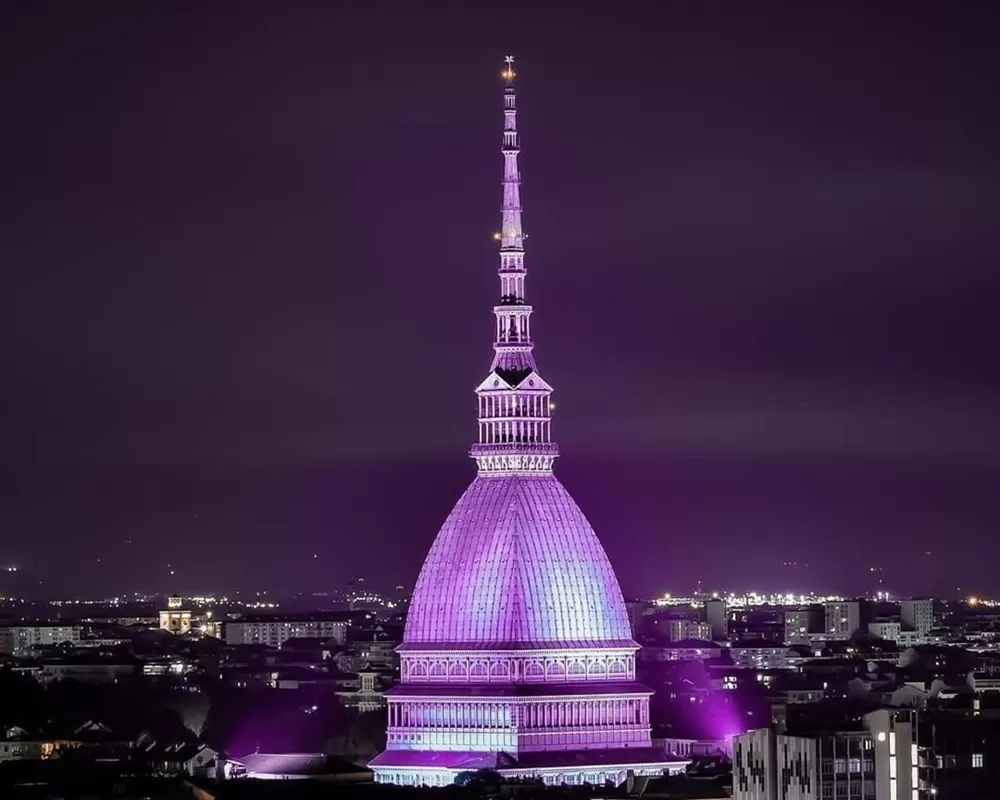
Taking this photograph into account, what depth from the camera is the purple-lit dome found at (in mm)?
156625

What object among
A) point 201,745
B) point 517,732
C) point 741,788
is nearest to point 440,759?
point 517,732

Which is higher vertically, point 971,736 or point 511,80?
point 511,80

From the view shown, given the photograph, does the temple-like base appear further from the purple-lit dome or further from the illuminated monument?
the purple-lit dome

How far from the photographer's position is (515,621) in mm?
157625

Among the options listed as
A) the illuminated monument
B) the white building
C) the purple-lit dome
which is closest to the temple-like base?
the illuminated monument

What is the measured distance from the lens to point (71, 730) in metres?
188

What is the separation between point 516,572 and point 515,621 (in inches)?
65.9

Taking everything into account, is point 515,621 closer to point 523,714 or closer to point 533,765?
point 523,714

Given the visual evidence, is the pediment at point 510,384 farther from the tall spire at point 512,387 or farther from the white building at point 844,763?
the white building at point 844,763

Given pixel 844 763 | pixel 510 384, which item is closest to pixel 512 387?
pixel 510 384

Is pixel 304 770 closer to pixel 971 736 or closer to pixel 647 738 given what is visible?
pixel 647 738

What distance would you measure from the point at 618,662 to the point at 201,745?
20242 mm

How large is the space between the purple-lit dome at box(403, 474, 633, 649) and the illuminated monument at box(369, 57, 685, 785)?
1.2 inches

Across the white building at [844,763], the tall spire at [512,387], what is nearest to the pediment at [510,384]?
the tall spire at [512,387]
